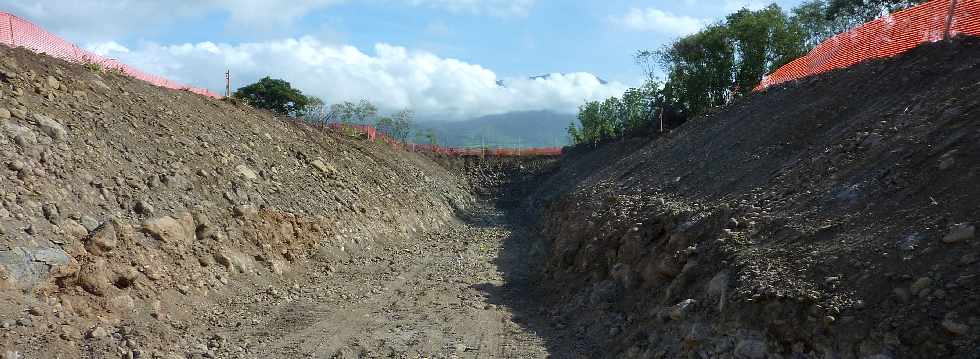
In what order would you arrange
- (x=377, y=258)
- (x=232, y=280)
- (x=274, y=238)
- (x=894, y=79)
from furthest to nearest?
1. (x=377, y=258)
2. (x=274, y=238)
3. (x=894, y=79)
4. (x=232, y=280)

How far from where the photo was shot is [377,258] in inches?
457

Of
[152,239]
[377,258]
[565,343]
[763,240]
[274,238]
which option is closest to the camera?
[763,240]

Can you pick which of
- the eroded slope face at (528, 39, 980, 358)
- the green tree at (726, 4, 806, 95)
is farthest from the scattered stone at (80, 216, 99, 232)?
the green tree at (726, 4, 806, 95)

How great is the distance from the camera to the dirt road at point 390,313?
6.56 m

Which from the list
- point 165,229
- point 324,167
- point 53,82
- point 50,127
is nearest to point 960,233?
point 165,229

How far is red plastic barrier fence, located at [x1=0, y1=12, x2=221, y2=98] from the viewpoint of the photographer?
11234 millimetres

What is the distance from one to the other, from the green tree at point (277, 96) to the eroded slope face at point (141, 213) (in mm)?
10962

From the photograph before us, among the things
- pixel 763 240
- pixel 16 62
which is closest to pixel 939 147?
pixel 763 240

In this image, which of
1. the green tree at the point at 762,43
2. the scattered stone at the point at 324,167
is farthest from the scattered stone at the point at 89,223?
the green tree at the point at 762,43

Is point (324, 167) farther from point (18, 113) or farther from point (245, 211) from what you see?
point (18, 113)

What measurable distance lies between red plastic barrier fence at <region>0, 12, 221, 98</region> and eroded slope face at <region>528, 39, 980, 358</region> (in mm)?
10428

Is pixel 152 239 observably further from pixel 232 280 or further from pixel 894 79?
pixel 894 79

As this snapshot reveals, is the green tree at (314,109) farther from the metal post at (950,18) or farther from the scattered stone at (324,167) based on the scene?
the metal post at (950,18)

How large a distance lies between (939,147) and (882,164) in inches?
21.2
